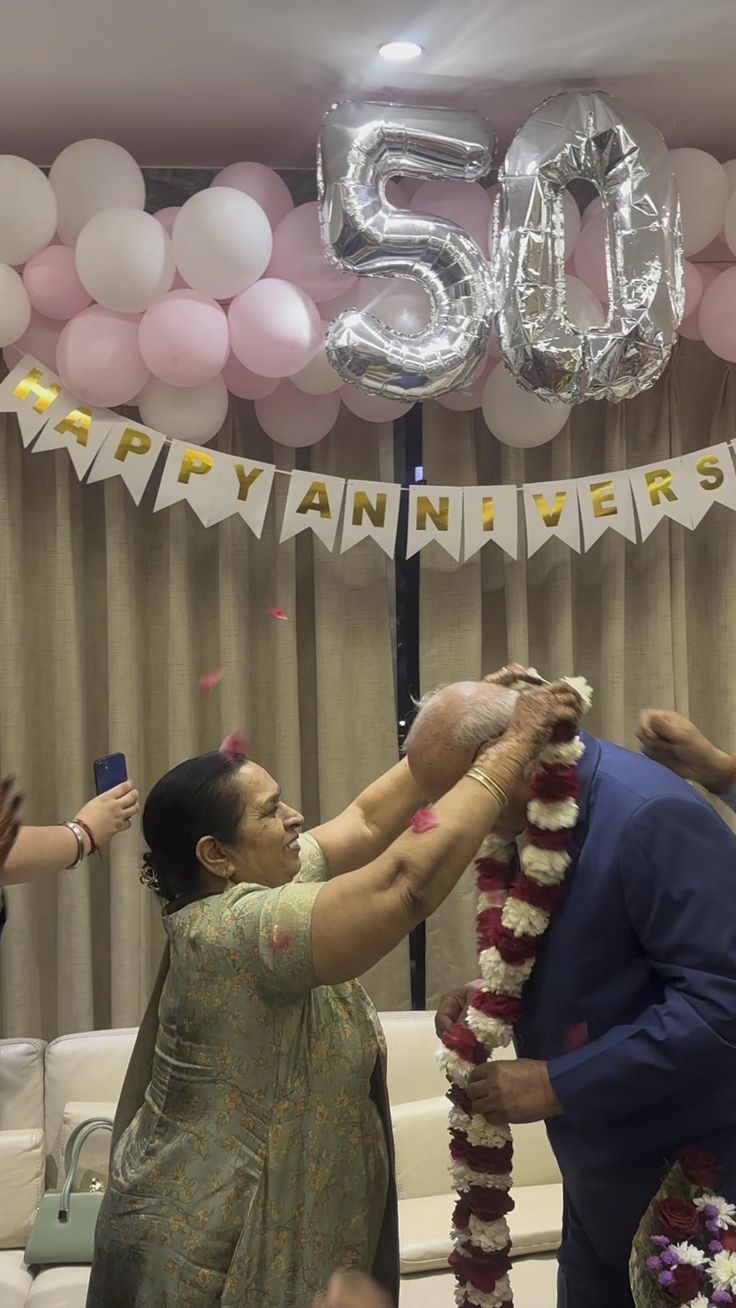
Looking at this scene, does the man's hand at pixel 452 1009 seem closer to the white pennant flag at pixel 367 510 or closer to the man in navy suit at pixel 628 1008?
the man in navy suit at pixel 628 1008

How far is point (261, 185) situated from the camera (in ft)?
10.5

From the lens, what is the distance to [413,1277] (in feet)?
9.18

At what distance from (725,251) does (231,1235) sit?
9.41 ft

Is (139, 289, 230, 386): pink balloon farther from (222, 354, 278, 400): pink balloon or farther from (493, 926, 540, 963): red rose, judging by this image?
(493, 926, 540, 963): red rose

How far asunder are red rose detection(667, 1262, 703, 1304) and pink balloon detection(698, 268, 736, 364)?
2.35m

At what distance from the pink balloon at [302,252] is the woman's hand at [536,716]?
172 cm

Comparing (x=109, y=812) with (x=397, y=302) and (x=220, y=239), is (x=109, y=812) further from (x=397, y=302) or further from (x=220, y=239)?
(x=397, y=302)

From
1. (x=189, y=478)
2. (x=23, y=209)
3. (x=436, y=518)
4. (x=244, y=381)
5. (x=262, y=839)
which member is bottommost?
(x=262, y=839)

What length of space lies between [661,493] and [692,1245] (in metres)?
2.12

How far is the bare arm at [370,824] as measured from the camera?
2.21 metres

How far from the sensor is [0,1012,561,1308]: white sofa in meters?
2.79

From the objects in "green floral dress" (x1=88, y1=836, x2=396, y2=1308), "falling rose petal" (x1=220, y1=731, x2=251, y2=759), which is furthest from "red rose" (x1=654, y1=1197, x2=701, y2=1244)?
"falling rose petal" (x1=220, y1=731, x2=251, y2=759)

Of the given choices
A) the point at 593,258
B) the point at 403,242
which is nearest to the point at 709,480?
the point at 593,258

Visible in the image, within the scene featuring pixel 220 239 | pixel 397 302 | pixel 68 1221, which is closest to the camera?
pixel 68 1221
